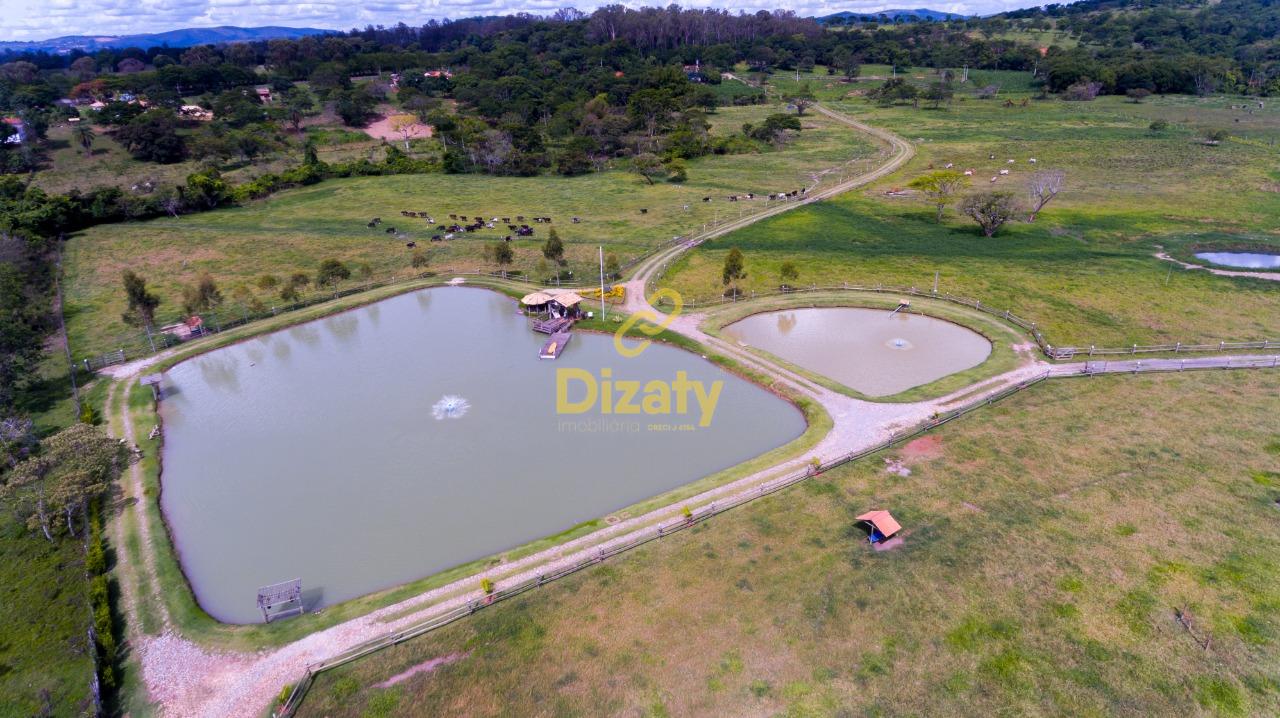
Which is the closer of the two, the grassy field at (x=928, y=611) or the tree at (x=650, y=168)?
the grassy field at (x=928, y=611)

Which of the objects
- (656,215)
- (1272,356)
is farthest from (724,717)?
(656,215)

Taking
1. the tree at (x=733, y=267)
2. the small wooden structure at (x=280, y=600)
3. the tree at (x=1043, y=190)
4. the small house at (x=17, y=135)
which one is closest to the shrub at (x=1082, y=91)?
the tree at (x=1043, y=190)

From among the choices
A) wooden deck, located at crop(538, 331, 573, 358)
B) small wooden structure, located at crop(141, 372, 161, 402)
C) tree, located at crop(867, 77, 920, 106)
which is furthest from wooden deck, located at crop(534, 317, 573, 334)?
tree, located at crop(867, 77, 920, 106)

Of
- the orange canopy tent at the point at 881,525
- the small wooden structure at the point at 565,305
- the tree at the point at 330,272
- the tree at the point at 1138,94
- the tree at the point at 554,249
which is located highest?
the tree at the point at 1138,94

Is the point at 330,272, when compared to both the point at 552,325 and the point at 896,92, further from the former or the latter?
the point at 896,92

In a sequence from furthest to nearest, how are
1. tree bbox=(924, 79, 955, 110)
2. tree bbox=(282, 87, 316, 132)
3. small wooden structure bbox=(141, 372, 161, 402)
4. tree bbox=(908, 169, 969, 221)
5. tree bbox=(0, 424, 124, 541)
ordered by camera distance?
tree bbox=(924, 79, 955, 110) < tree bbox=(282, 87, 316, 132) < tree bbox=(908, 169, 969, 221) < small wooden structure bbox=(141, 372, 161, 402) < tree bbox=(0, 424, 124, 541)

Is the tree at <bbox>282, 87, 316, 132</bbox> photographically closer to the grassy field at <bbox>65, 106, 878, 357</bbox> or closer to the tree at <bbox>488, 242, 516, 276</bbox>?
the grassy field at <bbox>65, 106, 878, 357</bbox>

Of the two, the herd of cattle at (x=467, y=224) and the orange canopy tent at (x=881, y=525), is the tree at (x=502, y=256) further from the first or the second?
the orange canopy tent at (x=881, y=525)
